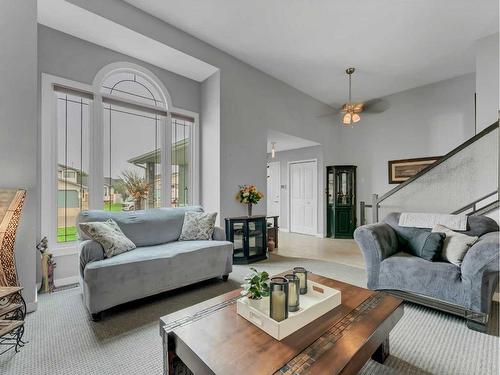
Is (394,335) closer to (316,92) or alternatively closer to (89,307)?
(89,307)

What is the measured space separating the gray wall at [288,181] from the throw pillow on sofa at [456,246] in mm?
3740

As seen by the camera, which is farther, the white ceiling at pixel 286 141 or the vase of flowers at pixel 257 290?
the white ceiling at pixel 286 141

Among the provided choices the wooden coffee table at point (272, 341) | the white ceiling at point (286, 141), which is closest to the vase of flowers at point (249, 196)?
the white ceiling at point (286, 141)

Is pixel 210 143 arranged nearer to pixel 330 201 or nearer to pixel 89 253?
pixel 89 253

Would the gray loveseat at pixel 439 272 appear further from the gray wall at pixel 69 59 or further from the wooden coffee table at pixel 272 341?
the gray wall at pixel 69 59

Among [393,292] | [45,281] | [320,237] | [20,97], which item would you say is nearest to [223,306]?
[393,292]

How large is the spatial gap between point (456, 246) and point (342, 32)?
3.07 meters

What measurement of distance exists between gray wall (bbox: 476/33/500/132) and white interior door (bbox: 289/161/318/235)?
10.7 ft

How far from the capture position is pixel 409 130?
208 inches

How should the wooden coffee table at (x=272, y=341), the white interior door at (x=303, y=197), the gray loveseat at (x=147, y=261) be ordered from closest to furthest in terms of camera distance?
the wooden coffee table at (x=272, y=341) → the gray loveseat at (x=147, y=261) → the white interior door at (x=303, y=197)

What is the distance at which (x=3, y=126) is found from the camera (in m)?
2.11

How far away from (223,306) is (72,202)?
2722mm

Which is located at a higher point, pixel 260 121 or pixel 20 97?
pixel 260 121

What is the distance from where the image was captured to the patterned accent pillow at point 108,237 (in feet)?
7.78
